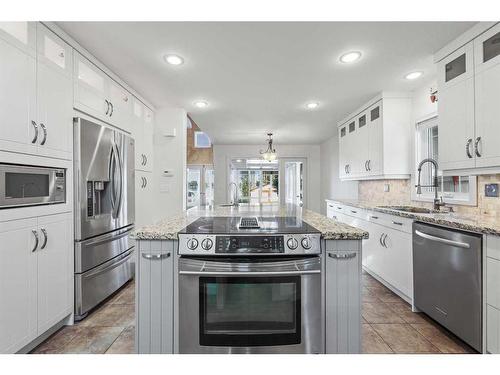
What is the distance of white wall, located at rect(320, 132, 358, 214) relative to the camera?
5.27 meters

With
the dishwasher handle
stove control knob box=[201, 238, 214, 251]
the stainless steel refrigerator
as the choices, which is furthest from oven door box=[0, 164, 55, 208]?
the dishwasher handle

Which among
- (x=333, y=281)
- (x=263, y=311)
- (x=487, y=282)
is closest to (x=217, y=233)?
(x=263, y=311)

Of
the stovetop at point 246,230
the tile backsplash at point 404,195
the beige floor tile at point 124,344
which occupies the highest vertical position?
the tile backsplash at point 404,195

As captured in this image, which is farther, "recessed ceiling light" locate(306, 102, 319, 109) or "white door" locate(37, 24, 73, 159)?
"recessed ceiling light" locate(306, 102, 319, 109)

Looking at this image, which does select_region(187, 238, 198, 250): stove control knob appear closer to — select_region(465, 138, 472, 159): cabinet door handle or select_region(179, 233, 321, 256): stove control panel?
select_region(179, 233, 321, 256): stove control panel

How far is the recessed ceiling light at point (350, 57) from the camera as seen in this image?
2239 mm

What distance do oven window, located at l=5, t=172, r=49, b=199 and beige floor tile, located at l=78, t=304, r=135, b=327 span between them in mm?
1174

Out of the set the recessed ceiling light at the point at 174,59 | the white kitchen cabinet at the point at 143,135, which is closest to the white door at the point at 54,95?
the recessed ceiling light at the point at 174,59

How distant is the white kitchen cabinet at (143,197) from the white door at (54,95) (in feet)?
4.19

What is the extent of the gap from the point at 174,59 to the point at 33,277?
208cm

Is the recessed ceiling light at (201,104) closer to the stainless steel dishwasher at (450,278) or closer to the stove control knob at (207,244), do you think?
the stove control knob at (207,244)

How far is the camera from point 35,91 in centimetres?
175
